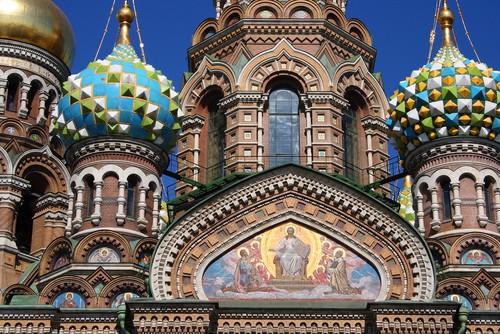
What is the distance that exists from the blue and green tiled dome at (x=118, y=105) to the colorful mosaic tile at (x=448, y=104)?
3438 mm

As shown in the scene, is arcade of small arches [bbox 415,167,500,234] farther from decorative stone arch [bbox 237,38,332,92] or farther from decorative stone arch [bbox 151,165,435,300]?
decorative stone arch [bbox 237,38,332,92]

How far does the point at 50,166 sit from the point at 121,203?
4061mm

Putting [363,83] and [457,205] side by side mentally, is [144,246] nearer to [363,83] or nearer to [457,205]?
[457,205]

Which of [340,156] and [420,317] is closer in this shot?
[420,317]

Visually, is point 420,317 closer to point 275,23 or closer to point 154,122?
point 154,122

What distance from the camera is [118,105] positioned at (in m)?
19.1

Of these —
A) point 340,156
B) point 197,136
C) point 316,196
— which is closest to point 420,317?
point 316,196

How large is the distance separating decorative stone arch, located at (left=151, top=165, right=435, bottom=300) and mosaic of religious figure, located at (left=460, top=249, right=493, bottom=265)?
4.93ft

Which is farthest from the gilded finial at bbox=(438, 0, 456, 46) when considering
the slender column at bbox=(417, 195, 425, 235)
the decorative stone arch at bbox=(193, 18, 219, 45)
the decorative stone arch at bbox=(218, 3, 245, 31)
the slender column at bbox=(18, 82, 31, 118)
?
A: the slender column at bbox=(18, 82, 31, 118)

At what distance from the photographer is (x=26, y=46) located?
2328 cm

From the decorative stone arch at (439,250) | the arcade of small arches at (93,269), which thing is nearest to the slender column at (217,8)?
the arcade of small arches at (93,269)

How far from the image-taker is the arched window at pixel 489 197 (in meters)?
18.8

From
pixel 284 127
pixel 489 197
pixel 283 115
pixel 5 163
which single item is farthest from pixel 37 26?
pixel 489 197

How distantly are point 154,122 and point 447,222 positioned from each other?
4.49 meters
